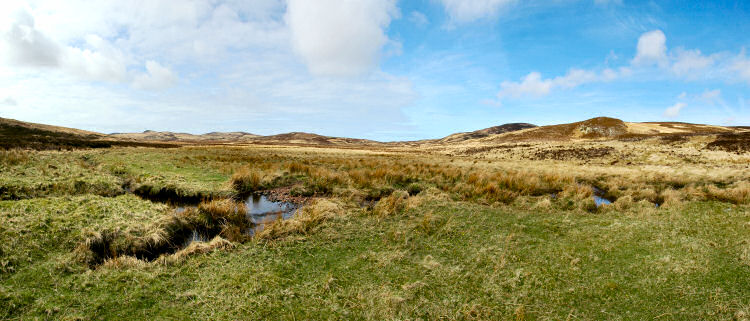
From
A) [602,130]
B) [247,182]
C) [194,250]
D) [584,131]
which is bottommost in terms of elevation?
[194,250]

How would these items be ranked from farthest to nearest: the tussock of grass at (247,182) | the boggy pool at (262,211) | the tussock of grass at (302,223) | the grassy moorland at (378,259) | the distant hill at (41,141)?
1. the distant hill at (41,141)
2. the tussock of grass at (247,182)
3. the boggy pool at (262,211)
4. the tussock of grass at (302,223)
5. the grassy moorland at (378,259)

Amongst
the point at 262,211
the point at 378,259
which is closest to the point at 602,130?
the point at 262,211

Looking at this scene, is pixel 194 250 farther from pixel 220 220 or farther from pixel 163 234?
pixel 220 220

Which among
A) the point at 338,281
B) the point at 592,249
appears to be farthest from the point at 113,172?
the point at 592,249

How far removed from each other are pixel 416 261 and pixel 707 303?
6.03m

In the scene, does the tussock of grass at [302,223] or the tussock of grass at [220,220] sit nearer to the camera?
the tussock of grass at [302,223]

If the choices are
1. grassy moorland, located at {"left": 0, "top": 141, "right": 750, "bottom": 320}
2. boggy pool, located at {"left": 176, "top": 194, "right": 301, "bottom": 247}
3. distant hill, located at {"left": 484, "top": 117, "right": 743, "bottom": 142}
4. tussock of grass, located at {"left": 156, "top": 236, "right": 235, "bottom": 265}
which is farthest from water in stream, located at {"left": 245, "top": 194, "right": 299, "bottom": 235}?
distant hill, located at {"left": 484, "top": 117, "right": 743, "bottom": 142}

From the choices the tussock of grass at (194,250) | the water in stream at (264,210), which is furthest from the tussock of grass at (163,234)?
the water in stream at (264,210)

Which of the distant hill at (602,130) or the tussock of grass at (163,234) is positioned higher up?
the distant hill at (602,130)

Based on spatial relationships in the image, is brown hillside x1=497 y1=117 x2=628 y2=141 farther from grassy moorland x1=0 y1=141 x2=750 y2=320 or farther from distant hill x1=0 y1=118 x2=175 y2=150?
distant hill x1=0 y1=118 x2=175 y2=150

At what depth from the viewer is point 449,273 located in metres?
7.32

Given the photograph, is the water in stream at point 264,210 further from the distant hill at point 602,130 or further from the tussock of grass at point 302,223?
the distant hill at point 602,130

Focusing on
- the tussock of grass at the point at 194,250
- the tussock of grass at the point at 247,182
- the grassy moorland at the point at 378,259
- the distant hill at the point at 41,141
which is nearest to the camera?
the grassy moorland at the point at 378,259

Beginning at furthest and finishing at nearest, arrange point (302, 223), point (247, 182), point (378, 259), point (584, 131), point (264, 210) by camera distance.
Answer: point (584, 131), point (247, 182), point (264, 210), point (302, 223), point (378, 259)
